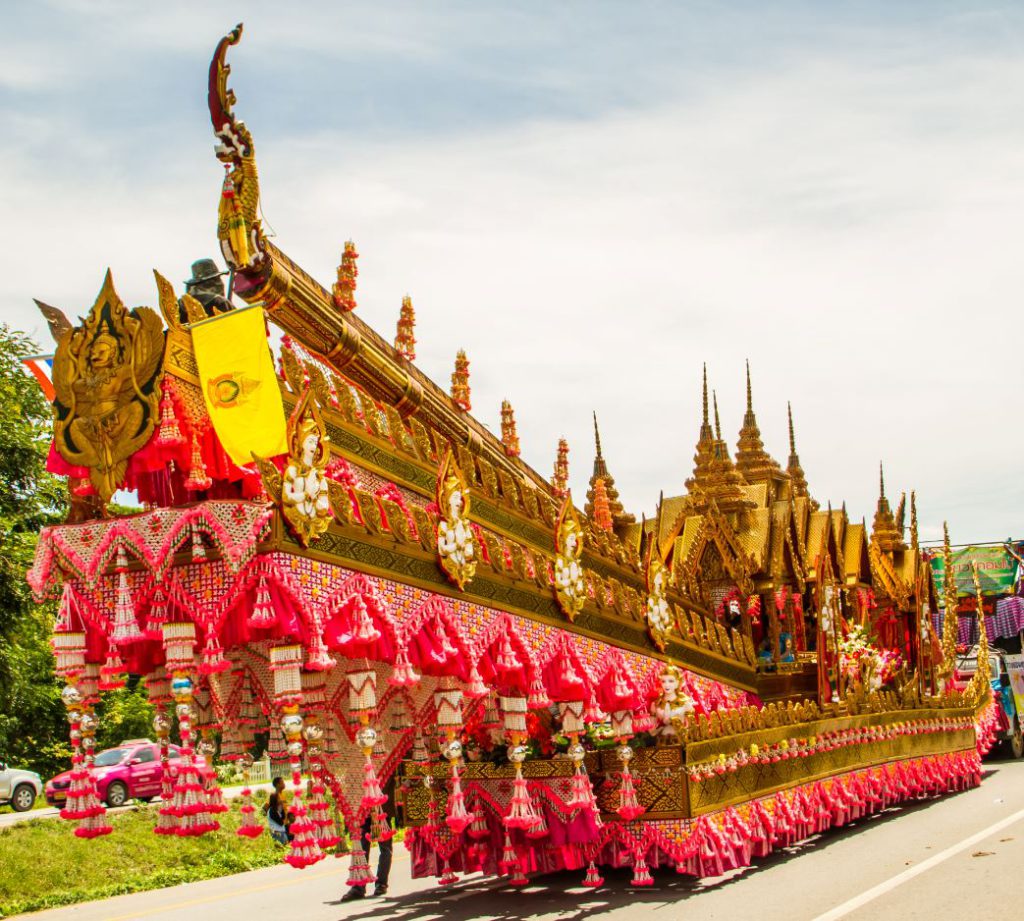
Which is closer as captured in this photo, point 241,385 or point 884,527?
point 241,385

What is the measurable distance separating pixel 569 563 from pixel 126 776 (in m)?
12.2

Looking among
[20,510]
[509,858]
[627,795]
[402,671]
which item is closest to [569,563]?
[627,795]

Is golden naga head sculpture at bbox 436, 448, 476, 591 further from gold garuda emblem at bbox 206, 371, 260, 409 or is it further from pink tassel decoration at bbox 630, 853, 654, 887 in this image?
pink tassel decoration at bbox 630, 853, 654, 887

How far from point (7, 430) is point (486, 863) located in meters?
11.0

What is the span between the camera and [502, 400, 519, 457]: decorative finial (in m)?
12.8

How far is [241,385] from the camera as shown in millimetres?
7559

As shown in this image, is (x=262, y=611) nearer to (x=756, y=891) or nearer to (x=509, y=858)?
(x=509, y=858)

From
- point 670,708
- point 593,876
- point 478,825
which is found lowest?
point 593,876

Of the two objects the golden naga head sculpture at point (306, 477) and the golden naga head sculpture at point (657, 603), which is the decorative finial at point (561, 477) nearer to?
the golden naga head sculpture at point (657, 603)

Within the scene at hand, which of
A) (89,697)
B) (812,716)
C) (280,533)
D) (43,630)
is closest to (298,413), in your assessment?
(280,533)

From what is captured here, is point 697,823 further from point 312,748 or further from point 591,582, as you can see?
point 312,748

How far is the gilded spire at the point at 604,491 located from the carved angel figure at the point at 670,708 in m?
7.56

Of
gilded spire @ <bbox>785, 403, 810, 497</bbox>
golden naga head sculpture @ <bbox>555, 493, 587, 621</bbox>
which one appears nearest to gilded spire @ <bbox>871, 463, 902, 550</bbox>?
gilded spire @ <bbox>785, 403, 810, 497</bbox>

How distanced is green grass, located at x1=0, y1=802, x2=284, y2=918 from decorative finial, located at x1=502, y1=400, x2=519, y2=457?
5389 mm
